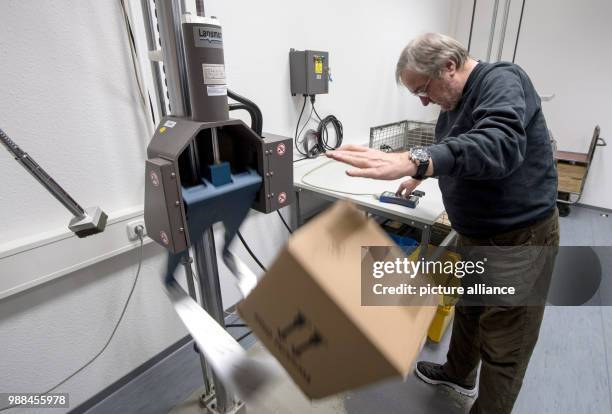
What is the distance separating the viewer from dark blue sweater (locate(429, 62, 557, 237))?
0.79m

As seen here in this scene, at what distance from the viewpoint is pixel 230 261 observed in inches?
34.8

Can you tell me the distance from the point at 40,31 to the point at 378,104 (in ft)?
7.09

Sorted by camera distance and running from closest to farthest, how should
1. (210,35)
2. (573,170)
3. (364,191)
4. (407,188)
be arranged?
1. (210,35)
2. (407,188)
3. (364,191)
4. (573,170)

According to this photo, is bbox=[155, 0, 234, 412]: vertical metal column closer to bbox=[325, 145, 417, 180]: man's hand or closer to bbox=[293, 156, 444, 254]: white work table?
bbox=[325, 145, 417, 180]: man's hand

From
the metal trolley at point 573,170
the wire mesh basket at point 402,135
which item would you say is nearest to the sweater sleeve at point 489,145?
the wire mesh basket at point 402,135

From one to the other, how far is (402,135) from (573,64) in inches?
73.3

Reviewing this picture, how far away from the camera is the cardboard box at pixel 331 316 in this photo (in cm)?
37

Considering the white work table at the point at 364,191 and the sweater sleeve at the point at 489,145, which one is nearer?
the sweater sleeve at the point at 489,145

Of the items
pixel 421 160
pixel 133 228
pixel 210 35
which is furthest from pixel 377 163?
pixel 133 228

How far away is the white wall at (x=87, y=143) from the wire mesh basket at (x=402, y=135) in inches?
38.5

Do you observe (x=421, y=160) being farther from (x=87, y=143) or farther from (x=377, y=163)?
(x=87, y=143)

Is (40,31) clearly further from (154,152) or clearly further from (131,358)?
(131,358)

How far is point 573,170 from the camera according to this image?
121 inches

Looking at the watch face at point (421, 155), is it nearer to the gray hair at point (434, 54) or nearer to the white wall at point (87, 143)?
the gray hair at point (434, 54)
